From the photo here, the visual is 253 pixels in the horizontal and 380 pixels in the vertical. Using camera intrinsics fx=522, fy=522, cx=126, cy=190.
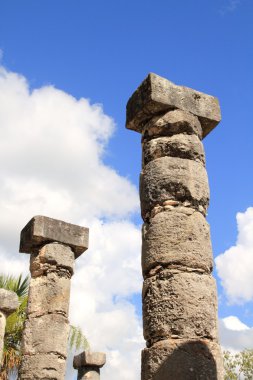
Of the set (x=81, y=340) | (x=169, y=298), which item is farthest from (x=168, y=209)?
(x=81, y=340)

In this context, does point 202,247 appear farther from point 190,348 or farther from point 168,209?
point 190,348

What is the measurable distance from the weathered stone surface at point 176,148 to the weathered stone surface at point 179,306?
1.82 m

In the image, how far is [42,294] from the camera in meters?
11.5

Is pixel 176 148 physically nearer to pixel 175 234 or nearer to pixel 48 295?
pixel 175 234

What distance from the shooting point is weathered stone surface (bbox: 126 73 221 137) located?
7926 millimetres

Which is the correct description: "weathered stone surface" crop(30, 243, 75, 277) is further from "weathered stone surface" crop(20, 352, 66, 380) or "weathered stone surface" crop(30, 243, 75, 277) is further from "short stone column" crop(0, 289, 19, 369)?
"weathered stone surface" crop(20, 352, 66, 380)

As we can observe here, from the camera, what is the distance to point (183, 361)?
619 cm

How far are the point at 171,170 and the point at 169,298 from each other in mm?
1870

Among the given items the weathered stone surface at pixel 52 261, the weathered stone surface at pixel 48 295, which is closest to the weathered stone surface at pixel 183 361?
the weathered stone surface at pixel 48 295

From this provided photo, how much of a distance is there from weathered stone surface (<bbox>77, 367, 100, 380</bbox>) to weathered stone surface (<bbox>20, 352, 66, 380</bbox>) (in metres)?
5.15

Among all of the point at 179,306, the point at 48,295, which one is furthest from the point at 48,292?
the point at 179,306

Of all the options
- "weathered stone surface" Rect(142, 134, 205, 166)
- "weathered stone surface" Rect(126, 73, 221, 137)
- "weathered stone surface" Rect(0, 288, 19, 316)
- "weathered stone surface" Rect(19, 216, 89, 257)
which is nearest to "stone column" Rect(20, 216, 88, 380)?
"weathered stone surface" Rect(19, 216, 89, 257)

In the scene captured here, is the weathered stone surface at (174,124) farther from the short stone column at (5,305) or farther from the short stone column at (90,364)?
the short stone column at (90,364)

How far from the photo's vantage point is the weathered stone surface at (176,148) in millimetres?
7742
